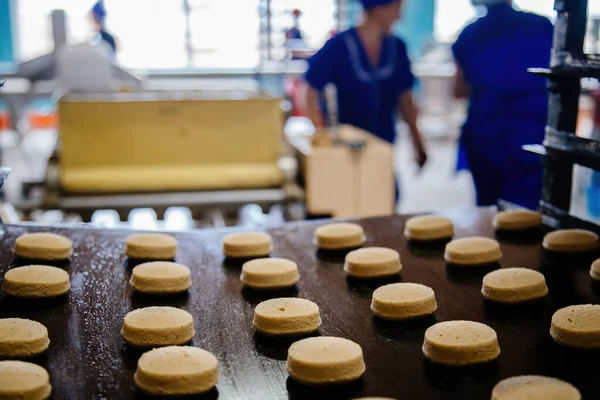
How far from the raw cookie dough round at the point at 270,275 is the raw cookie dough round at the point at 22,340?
408 mm

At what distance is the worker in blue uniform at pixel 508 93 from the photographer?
2.71 metres

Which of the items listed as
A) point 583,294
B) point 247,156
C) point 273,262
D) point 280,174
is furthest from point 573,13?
point 247,156

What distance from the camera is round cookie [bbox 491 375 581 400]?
2.74ft

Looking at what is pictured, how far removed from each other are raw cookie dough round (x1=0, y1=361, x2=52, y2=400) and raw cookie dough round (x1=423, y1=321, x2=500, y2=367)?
543mm

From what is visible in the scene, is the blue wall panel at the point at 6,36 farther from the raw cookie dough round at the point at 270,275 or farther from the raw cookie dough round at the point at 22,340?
the raw cookie dough round at the point at 22,340

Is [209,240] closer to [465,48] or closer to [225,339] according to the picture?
[225,339]

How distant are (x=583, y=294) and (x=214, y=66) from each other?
10.3 metres

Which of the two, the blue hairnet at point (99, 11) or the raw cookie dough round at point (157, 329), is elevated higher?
the blue hairnet at point (99, 11)

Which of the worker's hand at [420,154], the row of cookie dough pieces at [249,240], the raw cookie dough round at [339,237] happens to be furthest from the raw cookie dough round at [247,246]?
the worker's hand at [420,154]

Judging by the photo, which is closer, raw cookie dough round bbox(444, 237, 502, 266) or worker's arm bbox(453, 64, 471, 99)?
raw cookie dough round bbox(444, 237, 502, 266)

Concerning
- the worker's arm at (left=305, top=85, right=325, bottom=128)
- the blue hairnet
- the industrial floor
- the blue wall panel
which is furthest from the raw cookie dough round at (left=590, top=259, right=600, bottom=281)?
the blue wall panel

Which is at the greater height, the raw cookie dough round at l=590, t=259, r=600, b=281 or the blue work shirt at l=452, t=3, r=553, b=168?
the blue work shirt at l=452, t=3, r=553, b=168

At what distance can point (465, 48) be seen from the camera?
287 centimetres

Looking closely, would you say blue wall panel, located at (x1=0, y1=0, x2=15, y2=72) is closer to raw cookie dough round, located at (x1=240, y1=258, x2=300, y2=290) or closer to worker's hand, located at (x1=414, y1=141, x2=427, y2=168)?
worker's hand, located at (x1=414, y1=141, x2=427, y2=168)
